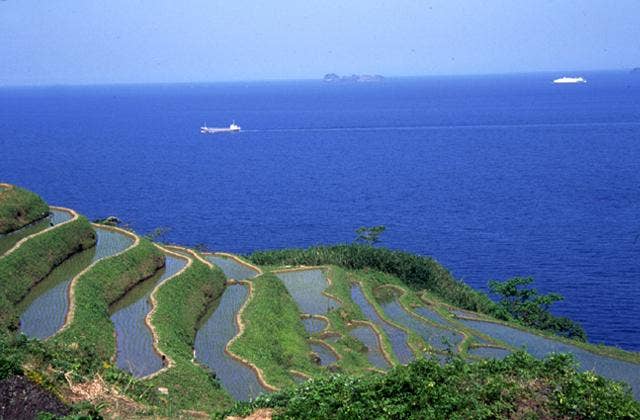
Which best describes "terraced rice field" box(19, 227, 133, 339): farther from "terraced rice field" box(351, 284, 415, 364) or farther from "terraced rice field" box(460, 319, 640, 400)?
"terraced rice field" box(460, 319, 640, 400)

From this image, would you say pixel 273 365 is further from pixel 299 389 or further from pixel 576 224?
pixel 576 224

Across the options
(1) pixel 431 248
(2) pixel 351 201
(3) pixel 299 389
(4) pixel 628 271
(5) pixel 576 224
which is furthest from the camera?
(2) pixel 351 201

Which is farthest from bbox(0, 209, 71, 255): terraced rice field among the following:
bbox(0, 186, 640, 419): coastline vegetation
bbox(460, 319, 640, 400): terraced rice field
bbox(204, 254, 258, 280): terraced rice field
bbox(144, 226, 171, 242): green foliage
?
bbox(460, 319, 640, 400): terraced rice field

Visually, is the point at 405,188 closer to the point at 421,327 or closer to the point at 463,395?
the point at 421,327

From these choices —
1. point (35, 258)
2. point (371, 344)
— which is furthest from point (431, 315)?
point (35, 258)

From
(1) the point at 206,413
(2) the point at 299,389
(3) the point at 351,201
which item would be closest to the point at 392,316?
(1) the point at 206,413

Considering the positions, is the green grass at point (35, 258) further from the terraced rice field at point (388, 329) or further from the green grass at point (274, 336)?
the terraced rice field at point (388, 329)
